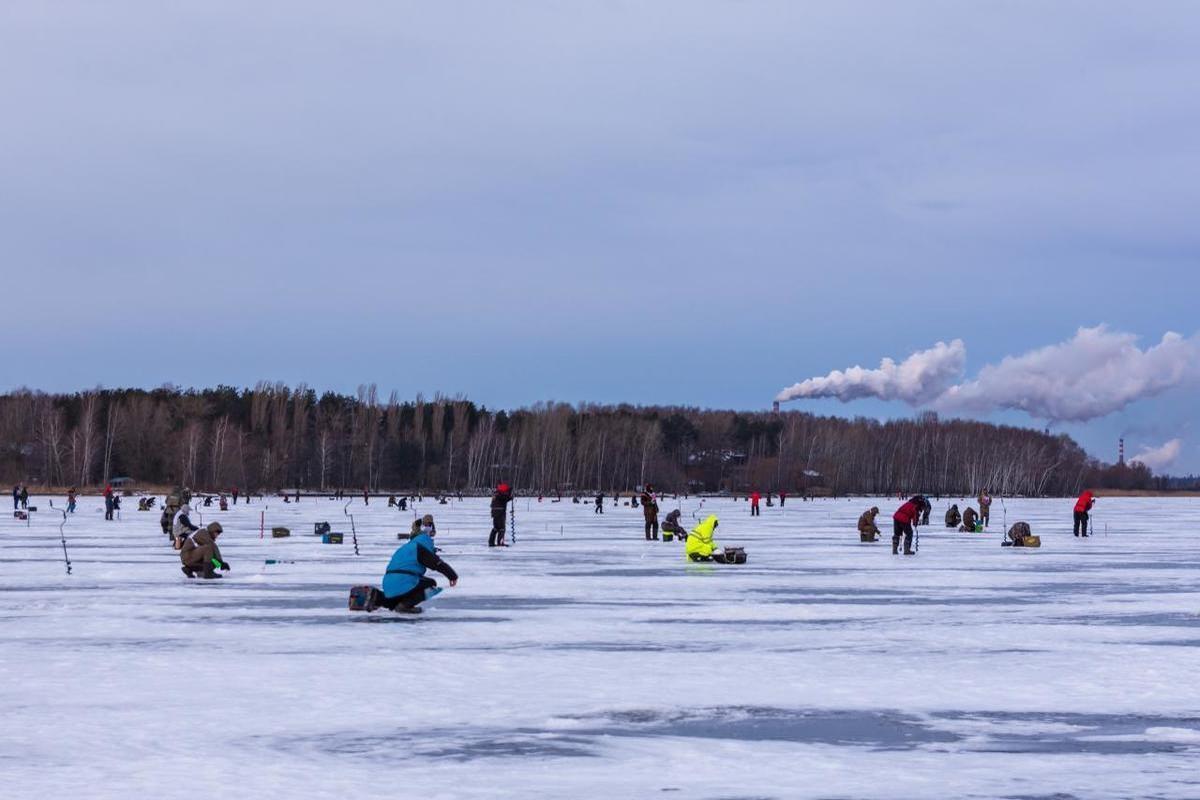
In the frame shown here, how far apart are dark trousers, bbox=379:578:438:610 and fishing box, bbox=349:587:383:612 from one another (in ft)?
0.29

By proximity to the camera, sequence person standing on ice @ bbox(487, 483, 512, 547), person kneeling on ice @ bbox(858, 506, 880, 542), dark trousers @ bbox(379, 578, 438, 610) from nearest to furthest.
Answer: dark trousers @ bbox(379, 578, 438, 610) → person standing on ice @ bbox(487, 483, 512, 547) → person kneeling on ice @ bbox(858, 506, 880, 542)

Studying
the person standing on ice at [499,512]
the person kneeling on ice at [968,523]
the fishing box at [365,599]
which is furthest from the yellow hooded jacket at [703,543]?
the person kneeling on ice at [968,523]

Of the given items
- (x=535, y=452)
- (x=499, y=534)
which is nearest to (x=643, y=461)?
(x=535, y=452)

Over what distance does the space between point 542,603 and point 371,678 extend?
27.2ft

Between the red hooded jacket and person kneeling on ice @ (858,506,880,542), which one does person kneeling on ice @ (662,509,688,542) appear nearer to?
person kneeling on ice @ (858,506,880,542)

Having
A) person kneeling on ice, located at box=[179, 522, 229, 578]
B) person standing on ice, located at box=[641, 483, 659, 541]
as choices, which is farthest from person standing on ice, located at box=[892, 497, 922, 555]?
person kneeling on ice, located at box=[179, 522, 229, 578]

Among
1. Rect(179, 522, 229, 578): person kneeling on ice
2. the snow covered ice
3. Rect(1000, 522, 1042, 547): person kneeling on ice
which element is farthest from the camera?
Rect(1000, 522, 1042, 547): person kneeling on ice

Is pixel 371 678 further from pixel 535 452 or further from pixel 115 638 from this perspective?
pixel 535 452

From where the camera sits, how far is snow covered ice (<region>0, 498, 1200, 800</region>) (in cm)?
946

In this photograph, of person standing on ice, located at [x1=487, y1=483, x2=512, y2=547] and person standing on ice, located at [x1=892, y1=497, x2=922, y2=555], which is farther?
person standing on ice, located at [x1=487, y1=483, x2=512, y2=547]

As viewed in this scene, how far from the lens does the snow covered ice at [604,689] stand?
9461 mm

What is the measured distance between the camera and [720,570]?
30203 millimetres

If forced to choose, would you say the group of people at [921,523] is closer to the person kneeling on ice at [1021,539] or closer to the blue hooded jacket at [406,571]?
the person kneeling on ice at [1021,539]

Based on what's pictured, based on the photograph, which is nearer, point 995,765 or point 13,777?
point 13,777
